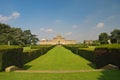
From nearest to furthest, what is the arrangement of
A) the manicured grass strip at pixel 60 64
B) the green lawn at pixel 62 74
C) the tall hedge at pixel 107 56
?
the green lawn at pixel 62 74 → the tall hedge at pixel 107 56 → the manicured grass strip at pixel 60 64

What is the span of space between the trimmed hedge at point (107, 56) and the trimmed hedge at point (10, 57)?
5.58m

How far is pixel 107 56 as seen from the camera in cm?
1327

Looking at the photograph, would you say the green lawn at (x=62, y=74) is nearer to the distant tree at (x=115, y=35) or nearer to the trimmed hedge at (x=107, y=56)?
the trimmed hedge at (x=107, y=56)

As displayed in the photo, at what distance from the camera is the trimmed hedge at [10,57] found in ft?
37.2

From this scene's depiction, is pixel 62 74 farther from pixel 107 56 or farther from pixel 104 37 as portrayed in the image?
pixel 104 37

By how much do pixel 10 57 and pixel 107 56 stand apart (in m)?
6.53

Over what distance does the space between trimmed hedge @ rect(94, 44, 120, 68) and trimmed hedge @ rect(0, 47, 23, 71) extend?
558cm

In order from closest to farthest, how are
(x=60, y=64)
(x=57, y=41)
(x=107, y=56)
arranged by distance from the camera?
(x=107, y=56) < (x=60, y=64) < (x=57, y=41)

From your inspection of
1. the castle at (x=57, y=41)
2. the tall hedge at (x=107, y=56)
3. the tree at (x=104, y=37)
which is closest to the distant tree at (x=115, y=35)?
the tree at (x=104, y=37)

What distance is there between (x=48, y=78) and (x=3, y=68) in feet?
11.9

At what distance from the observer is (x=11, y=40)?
225 ft

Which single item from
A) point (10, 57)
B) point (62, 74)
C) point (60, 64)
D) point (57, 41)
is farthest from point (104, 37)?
point (62, 74)

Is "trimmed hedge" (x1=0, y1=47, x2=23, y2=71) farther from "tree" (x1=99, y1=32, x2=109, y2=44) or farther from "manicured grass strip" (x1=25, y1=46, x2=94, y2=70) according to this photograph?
"tree" (x1=99, y1=32, x2=109, y2=44)

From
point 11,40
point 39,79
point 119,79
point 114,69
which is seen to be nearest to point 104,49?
point 114,69
